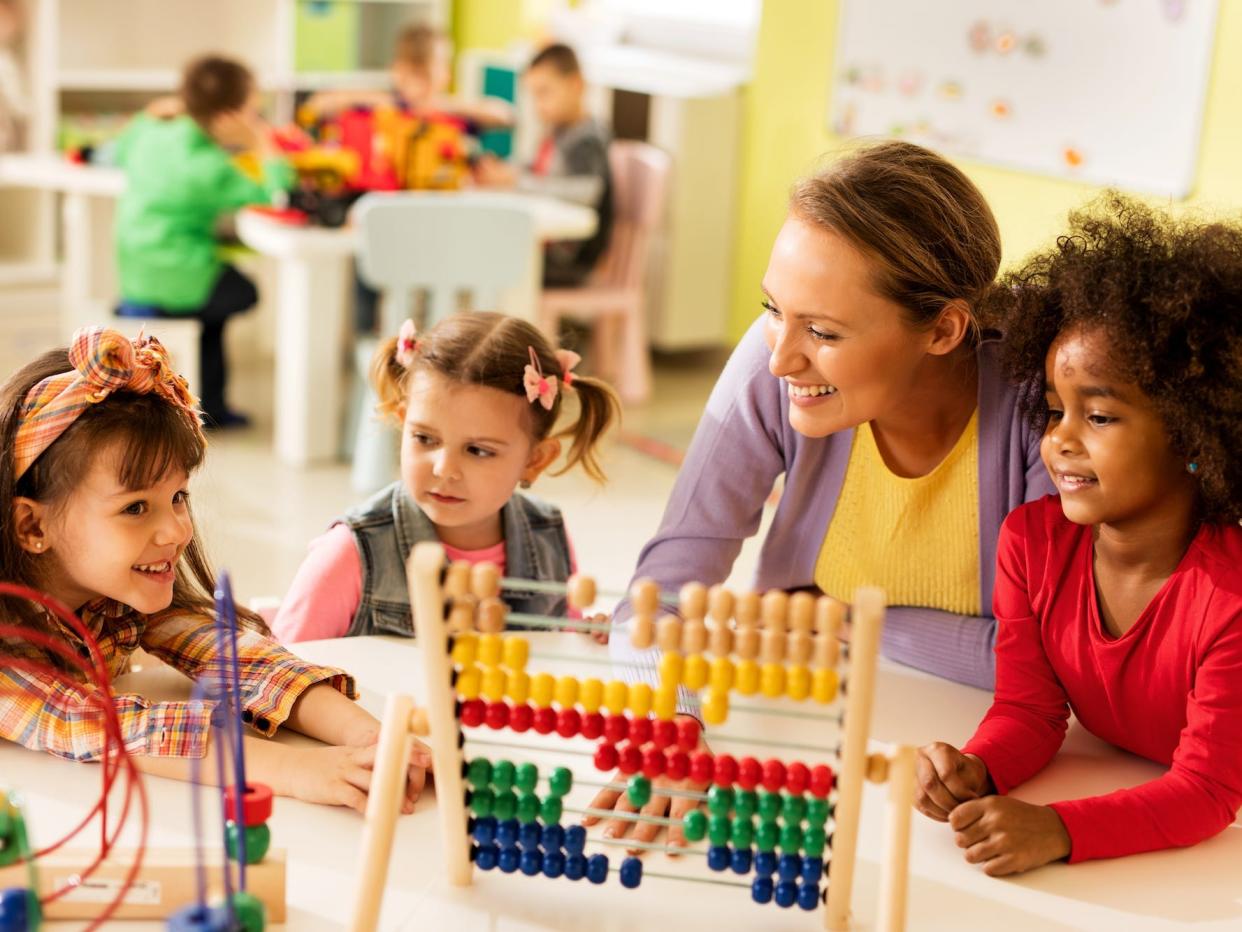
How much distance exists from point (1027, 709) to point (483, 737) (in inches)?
21.5

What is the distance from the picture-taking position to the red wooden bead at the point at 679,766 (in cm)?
128

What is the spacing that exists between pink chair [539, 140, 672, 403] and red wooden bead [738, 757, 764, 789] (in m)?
4.24

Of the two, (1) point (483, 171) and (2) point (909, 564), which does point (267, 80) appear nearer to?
(1) point (483, 171)

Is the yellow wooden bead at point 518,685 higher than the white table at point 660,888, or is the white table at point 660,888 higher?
the yellow wooden bead at point 518,685

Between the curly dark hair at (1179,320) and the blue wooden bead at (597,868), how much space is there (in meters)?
0.63

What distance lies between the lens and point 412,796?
1418 millimetres

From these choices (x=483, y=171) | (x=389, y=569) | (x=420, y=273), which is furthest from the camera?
(x=483, y=171)

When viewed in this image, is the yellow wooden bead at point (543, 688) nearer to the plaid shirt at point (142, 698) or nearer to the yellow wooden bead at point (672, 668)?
the yellow wooden bead at point (672, 668)

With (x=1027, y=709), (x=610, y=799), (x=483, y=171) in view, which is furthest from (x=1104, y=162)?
(x=610, y=799)

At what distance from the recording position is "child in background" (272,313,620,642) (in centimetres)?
190

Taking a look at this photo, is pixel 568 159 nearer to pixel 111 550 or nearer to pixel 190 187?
pixel 190 187

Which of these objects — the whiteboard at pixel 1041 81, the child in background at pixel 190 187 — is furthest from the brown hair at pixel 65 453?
the whiteboard at pixel 1041 81

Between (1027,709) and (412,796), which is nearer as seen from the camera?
(412,796)

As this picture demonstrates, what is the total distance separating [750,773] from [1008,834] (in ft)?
0.87
